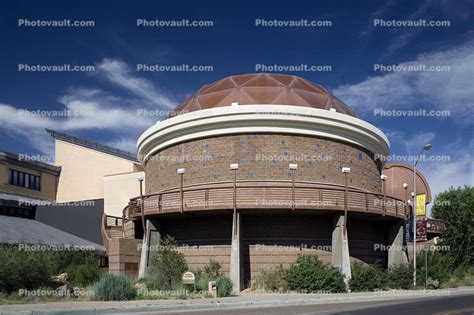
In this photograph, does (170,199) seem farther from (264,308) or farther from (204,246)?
(264,308)

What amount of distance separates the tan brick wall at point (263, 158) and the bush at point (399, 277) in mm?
5087

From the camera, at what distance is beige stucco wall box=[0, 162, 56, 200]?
4709 centimetres

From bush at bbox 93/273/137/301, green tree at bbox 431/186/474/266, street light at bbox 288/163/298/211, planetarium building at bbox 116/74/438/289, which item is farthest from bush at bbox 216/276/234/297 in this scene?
green tree at bbox 431/186/474/266

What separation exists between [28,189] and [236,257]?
3043 cm

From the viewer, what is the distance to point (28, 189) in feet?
165

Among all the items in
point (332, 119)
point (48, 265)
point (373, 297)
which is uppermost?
point (332, 119)

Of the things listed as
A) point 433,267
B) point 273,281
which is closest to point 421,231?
point 433,267

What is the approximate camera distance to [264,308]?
18562 millimetres

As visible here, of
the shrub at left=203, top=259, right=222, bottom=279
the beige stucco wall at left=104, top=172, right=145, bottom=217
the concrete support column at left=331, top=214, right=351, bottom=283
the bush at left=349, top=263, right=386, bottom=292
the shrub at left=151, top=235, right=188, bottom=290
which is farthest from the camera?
the beige stucco wall at left=104, top=172, right=145, bottom=217

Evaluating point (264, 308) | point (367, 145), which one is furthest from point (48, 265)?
point (367, 145)

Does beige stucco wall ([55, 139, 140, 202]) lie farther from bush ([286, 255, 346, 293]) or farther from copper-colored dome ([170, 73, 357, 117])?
bush ([286, 255, 346, 293])

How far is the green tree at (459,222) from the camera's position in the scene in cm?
5278

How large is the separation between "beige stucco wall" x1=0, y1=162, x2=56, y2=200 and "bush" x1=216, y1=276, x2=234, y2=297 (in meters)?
29.9

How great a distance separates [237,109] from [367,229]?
33.2 feet
